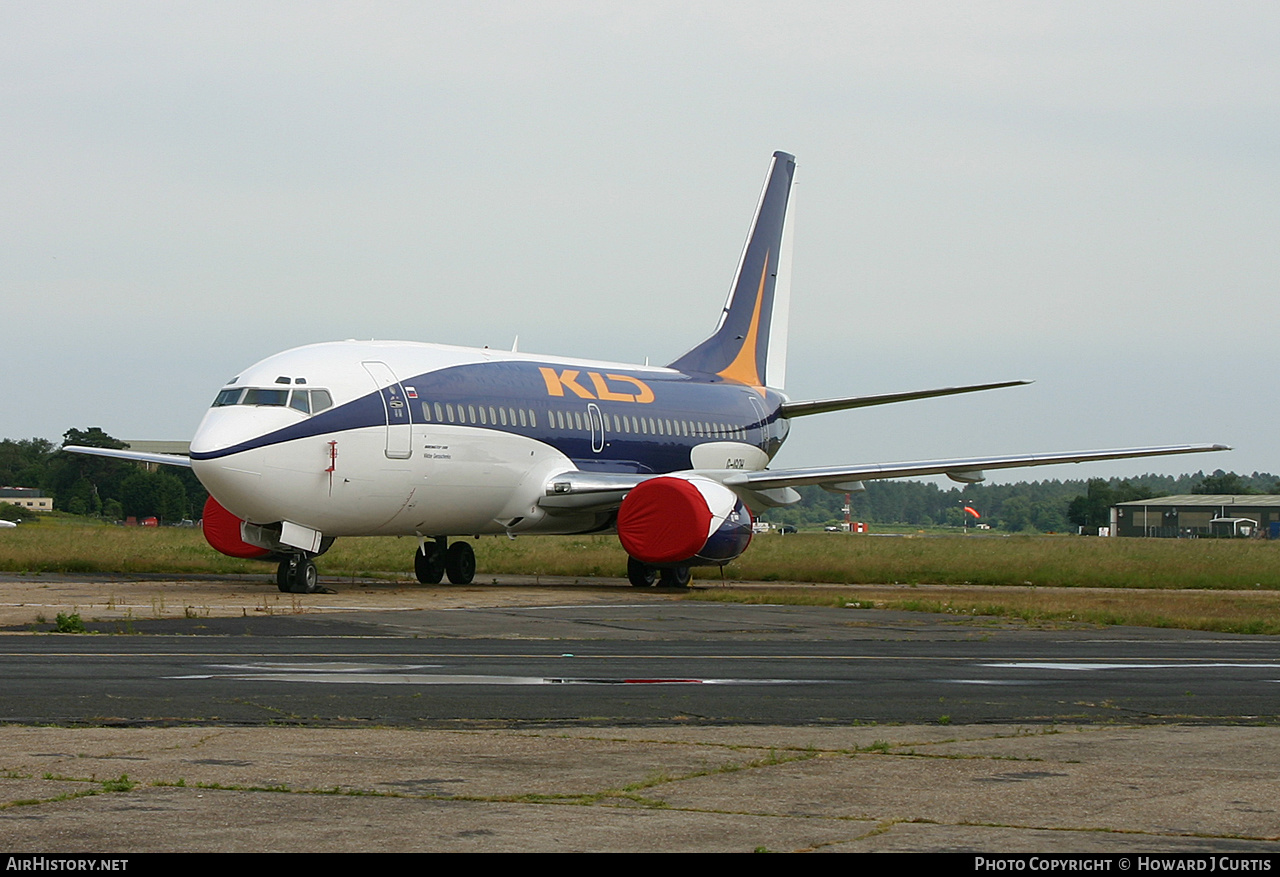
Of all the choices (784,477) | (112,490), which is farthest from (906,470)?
(112,490)

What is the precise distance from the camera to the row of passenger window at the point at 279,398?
24922 millimetres

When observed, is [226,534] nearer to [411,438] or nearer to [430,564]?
[430,564]

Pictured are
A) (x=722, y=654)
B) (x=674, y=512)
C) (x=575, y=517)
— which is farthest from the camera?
(x=575, y=517)

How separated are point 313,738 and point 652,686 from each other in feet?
12.3

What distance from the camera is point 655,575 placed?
30.9 m

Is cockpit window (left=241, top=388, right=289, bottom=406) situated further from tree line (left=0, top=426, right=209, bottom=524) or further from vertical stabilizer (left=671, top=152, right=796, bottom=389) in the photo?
tree line (left=0, top=426, right=209, bottom=524)

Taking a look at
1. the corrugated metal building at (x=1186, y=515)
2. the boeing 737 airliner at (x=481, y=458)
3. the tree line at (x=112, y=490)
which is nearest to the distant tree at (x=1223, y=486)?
the corrugated metal building at (x=1186, y=515)

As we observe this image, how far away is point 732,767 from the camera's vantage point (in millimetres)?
8273

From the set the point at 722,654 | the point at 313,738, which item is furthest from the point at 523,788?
the point at 722,654

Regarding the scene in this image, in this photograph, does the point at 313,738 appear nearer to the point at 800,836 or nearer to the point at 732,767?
the point at 732,767

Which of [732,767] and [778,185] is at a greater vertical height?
[778,185]

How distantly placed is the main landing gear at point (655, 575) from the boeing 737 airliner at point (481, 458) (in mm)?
31

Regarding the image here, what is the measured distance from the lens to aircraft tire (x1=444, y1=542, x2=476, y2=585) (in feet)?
101

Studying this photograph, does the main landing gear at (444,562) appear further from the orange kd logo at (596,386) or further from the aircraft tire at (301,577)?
the aircraft tire at (301,577)
